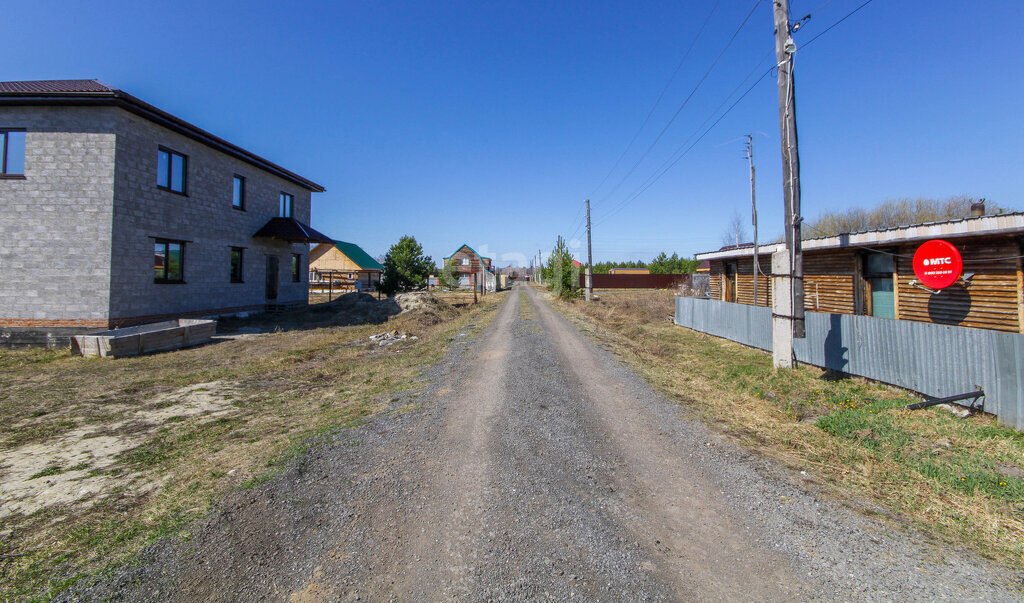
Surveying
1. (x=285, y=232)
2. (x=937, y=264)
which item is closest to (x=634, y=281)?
(x=285, y=232)

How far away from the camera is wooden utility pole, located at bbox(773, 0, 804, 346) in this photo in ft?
28.6

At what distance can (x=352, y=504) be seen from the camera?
3846 mm

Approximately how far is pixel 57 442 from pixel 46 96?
42.6ft

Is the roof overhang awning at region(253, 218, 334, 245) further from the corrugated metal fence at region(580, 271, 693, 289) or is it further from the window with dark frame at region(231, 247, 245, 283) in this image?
the corrugated metal fence at region(580, 271, 693, 289)

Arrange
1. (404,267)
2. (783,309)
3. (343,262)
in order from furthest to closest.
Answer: (343,262), (404,267), (783,309)

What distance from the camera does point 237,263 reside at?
1900cm

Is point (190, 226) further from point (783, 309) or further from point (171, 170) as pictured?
point (783, 309)

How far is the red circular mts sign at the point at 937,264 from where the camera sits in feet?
29.3

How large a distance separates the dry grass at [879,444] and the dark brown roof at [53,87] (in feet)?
58.2

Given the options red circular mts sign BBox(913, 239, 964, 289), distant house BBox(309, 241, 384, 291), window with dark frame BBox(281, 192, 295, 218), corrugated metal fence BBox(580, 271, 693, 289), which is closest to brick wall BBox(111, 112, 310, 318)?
window with dark frame BBox(281, 192, 295, 218)

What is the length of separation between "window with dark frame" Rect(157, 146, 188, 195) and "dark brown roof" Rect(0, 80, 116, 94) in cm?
228

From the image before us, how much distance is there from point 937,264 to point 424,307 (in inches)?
771

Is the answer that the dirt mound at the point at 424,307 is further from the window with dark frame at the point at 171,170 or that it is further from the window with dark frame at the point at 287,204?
the window with dark frame at the point at 171,170

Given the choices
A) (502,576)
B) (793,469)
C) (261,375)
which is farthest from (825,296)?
(261,375)
